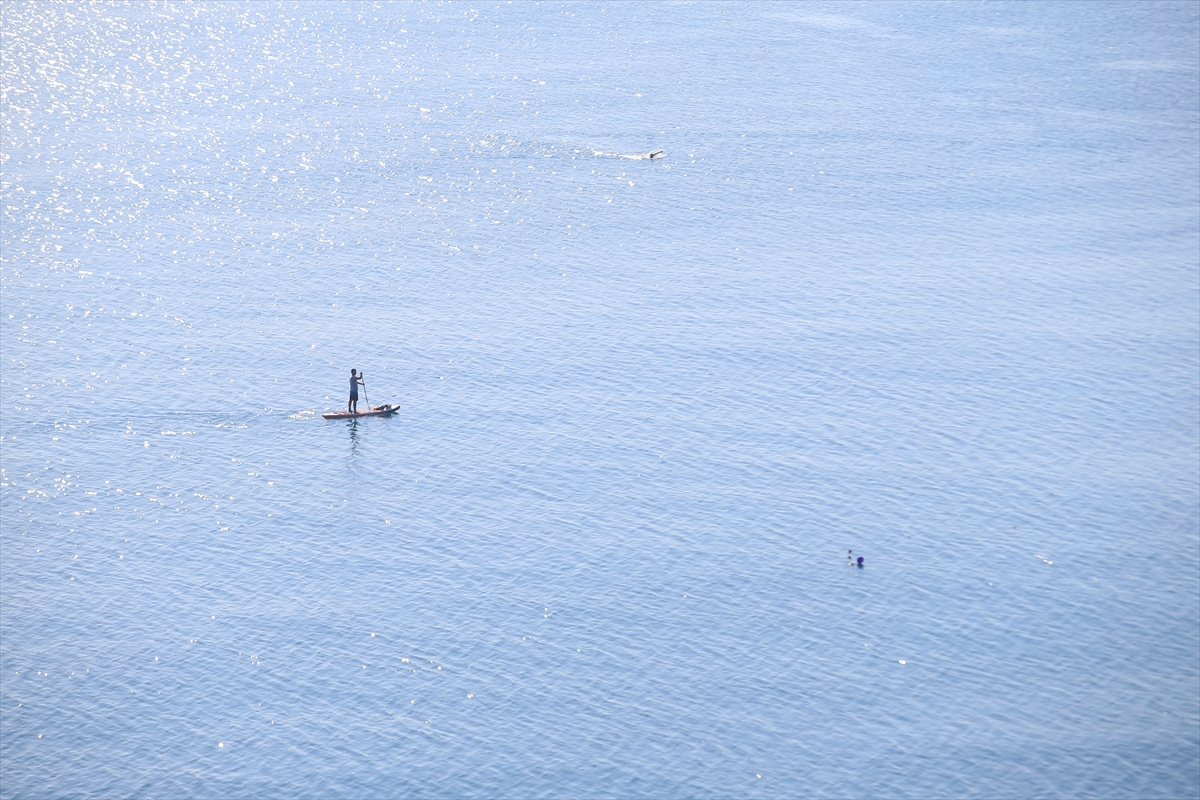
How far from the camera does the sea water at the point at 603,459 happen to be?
66.1m

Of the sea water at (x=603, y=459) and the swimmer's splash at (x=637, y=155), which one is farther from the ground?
the swimmer's splash at (x=637, y=155)

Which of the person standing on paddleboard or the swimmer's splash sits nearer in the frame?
the person standing on paddleboard

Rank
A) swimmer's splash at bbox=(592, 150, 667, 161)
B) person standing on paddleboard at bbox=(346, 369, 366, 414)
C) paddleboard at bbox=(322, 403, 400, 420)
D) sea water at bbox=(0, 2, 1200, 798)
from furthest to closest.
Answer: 1. swimmer's splash at bbox=(592, 150, 667, 161)
2. paddleboard at bbox=(322, 403, 400, 420)
3. person standing on paddleboard at bbox=(346, 369, 366, 414)
4. sea water at bbox=(0, 2, 1200, 798)

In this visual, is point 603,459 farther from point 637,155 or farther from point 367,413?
point 637,155

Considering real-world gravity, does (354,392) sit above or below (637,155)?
below

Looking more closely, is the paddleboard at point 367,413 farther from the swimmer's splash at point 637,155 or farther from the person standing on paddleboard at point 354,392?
the swimmer's splash at point 637,155

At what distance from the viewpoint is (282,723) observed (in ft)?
217

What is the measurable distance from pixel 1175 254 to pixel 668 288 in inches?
1934

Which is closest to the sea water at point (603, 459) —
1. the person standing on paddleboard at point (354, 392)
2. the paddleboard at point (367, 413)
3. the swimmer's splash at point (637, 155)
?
the swimmer's splash at point (637, 155)

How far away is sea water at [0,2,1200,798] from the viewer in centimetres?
6606

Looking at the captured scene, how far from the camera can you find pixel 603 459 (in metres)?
91.1

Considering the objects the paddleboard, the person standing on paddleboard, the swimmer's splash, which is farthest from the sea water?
the person standing on paddleboard

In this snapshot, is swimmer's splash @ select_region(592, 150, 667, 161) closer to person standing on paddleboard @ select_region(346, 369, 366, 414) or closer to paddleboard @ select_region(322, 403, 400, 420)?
person standing on paddleboard @ select_region(346, 369, 366, 414)

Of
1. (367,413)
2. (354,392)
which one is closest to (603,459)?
(367,413)
